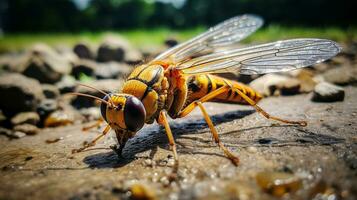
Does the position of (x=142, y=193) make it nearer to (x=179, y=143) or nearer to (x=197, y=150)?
(x=197, y=150)

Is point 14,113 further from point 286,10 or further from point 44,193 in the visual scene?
point 286,10

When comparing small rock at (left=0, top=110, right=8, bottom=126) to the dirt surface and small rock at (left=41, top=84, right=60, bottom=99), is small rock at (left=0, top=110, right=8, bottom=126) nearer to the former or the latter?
small rock at (left=41, top=84, right=60, bottom=99)

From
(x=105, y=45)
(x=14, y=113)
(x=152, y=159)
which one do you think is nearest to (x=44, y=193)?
(x=152, y=159)

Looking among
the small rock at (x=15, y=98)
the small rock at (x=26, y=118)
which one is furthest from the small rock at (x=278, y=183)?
the small rock at (x=15, y=98)

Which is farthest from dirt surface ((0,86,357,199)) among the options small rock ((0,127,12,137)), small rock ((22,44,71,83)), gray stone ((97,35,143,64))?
gray stone ((97,35,143,64))

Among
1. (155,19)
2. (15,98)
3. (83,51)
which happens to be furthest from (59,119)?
(155,19)
